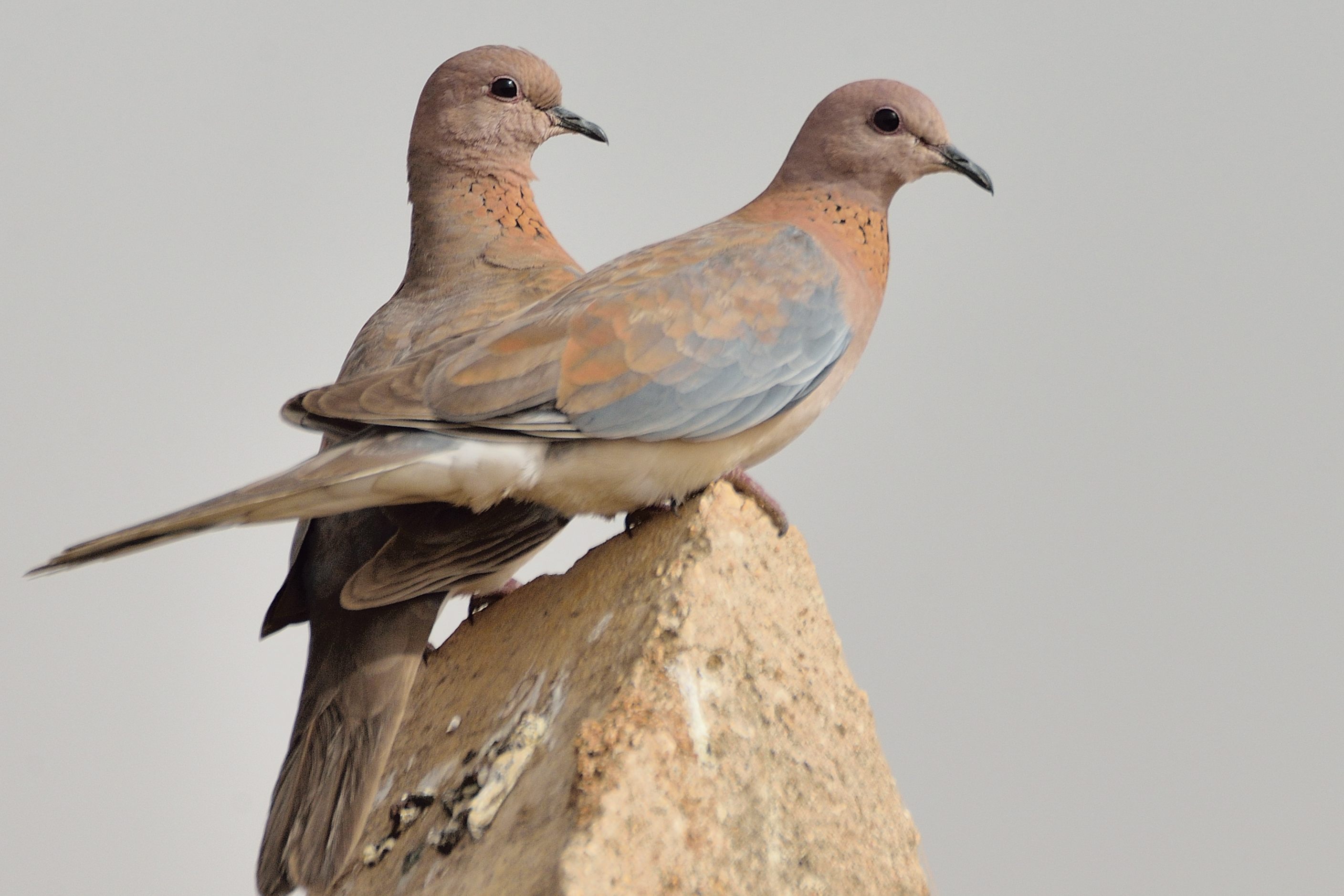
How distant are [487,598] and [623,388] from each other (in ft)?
3.62

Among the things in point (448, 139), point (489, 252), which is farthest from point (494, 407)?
point (448, 139)

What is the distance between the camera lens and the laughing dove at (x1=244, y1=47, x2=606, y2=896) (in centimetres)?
368

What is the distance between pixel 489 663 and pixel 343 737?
43 cm

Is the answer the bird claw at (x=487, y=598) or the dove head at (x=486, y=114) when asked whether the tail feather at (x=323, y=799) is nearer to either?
the bird claw at (x=487, y=598)

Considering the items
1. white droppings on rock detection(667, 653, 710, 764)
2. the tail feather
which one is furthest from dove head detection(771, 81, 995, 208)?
the tail feather

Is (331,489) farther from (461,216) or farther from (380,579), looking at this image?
(461,216)

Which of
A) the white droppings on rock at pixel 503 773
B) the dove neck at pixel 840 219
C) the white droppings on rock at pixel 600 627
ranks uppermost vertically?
the dove neck at pixel 840 219

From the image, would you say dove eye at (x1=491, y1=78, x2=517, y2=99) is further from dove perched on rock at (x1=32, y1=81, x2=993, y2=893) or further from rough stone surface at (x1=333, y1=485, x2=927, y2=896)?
rough stone surface at (x1=333, y1=485, x2=927, y2=896)

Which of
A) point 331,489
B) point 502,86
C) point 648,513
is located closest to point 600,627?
point 648,513

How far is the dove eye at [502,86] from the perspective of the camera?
5.28 metres

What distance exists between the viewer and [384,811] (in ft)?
12.5

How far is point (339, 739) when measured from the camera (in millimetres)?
3781

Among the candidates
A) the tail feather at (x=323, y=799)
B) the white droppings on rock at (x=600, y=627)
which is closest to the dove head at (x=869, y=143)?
the white droppings on rock at (x=600, y=627)

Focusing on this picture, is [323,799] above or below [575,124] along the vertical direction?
below
